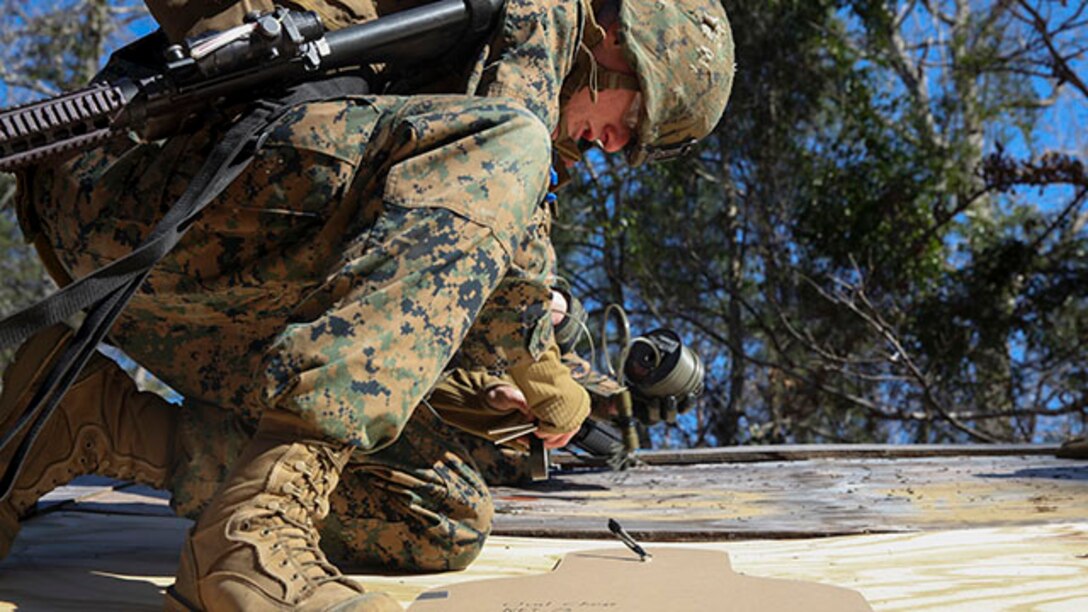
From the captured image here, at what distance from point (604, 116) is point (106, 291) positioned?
3.58 feet

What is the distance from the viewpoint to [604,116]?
225cm

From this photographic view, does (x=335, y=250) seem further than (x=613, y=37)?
No

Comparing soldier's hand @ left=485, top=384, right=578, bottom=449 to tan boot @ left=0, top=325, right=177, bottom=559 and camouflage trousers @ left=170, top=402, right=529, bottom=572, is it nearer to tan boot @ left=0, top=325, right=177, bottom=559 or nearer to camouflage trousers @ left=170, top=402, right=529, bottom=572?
camouflage trousers @ left=170, top=402, right=529, bottom=572

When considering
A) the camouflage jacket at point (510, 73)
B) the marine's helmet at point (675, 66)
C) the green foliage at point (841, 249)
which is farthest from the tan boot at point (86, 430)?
the green foliage at point (841, 249)

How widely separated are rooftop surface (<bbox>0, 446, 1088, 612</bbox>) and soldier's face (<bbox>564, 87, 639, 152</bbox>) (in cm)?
77

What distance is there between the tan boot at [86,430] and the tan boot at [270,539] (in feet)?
1.75

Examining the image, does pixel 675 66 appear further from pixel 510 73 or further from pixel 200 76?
pixel 200 76

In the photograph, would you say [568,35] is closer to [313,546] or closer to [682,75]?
[682,75]

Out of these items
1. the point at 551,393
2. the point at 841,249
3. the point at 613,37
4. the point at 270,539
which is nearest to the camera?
the point at 270,539

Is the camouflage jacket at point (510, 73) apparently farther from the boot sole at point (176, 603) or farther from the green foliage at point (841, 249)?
the green foliage at point (841, 249)

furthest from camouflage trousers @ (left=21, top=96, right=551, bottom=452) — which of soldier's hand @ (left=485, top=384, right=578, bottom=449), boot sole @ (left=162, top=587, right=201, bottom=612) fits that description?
soldier's hand @ (left=485, top=384, right=578, bottom=449)

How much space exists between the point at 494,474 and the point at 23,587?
1.52 m

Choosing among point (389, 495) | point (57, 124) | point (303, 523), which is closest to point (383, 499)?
point (389, 495)

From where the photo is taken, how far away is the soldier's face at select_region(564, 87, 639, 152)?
7.27 feet
